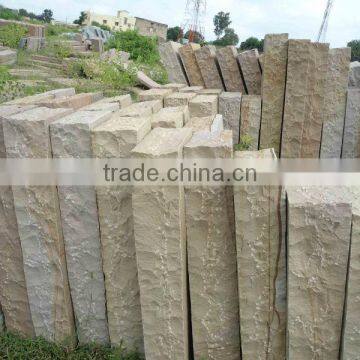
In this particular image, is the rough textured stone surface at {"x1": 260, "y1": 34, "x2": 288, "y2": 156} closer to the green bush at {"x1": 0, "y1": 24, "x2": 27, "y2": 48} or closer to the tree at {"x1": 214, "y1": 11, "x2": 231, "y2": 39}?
the green bush at {"x1": 0, "y1": 24, "x2": 27, "y2": 48}

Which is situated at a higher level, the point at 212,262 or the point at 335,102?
the point at 335,102

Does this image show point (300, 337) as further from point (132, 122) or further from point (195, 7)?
point (195, 7)

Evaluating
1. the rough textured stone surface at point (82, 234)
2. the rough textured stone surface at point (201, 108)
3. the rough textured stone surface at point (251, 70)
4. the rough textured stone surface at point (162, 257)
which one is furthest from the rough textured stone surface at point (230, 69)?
the rough textured stone surface at point (162, 257)

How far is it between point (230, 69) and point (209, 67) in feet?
1.17

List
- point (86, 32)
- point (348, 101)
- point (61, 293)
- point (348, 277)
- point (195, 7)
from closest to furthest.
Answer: point (348, 277), point (61, 293), point (348, 101), point (86, 32), point (195, 7)

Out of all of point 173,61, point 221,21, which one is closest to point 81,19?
point 221,21

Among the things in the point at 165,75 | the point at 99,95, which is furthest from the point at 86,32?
the point at 99,95

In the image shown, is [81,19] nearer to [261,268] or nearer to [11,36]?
[11,36]

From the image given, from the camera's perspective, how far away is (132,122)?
2.50m

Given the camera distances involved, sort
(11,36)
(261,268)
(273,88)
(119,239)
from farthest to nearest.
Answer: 1. (11,36)
2. (273,88)
3. (119,239)
4. (261,268)

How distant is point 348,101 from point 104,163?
4.20 m

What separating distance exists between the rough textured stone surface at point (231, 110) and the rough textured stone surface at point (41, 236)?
307cm

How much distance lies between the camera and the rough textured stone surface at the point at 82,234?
235 centimetres

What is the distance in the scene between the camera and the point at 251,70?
6.01m
